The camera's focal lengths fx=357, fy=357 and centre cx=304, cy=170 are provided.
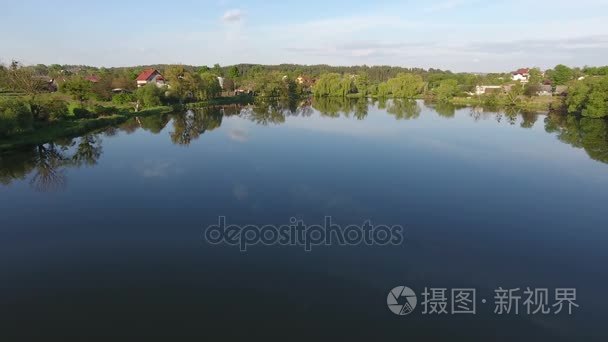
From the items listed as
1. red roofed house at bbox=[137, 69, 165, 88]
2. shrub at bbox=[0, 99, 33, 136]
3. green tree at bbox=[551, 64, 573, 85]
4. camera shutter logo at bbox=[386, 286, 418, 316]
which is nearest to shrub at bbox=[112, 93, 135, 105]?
shrub at bbox=[0, 99, 33, 136]

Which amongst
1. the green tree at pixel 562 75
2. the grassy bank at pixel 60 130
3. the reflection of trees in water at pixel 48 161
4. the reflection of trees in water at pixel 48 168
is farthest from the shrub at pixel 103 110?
the green tree at pixel 562 75

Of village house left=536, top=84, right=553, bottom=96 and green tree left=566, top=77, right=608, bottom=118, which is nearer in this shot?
green tree left=566, top=77, right=608, bottom=118

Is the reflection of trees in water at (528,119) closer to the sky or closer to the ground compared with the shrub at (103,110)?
closer to the ground

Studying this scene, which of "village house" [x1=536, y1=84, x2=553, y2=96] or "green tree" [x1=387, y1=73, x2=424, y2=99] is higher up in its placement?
"green tree" [x1=387, y1=73, x2=424, y2=99]

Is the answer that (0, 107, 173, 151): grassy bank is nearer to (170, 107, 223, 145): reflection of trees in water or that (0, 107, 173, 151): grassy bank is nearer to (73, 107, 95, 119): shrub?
(73, 107, 95, 119): shrub

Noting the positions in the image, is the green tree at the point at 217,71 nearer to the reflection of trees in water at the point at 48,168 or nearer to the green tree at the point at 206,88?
the green tree at the point at 206,88

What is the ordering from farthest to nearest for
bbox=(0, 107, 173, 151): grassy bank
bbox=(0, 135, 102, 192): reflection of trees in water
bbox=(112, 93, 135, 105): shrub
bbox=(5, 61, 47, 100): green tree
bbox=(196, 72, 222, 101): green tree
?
bbox=(196, 72, 222, 101): green tree
bbox=(112, 93, 135, 105): shrub
bbox=(5, 61, 47, 100): green tree
bbox=(0, 107, 173, 151): grassy bank
bbox=(0, 135, 102, 192): reflection of trees in water

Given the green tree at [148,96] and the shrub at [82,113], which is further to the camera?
the green tree at [148,96]
